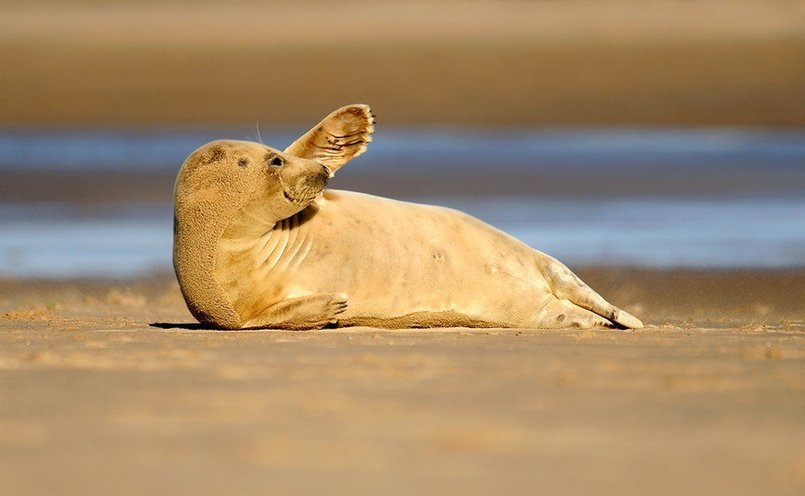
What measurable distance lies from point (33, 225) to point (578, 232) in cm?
519

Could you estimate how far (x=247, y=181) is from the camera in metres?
7.64

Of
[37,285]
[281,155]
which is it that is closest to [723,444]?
[281,155]

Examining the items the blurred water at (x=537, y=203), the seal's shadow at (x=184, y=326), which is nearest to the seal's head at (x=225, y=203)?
the seal's shadow at (x=184, y=326)

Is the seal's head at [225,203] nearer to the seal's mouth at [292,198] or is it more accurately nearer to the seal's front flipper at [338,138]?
the seal's mouth at [292,198]

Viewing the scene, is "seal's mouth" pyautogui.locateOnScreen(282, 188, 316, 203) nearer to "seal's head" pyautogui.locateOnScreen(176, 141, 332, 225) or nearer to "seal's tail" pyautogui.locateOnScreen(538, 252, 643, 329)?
"seal's head" pyautogui.locateOnScreen(176, 141, 332, 225)

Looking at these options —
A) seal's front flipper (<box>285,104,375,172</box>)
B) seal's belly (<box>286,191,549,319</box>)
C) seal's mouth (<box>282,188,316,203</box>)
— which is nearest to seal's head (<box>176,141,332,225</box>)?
seal's mouth (<box>282,188,316,203</box>)

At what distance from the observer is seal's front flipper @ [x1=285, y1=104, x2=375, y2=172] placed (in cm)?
835

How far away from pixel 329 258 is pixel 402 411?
2.96 m

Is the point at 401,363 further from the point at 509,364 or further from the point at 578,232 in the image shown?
the point at 578,232

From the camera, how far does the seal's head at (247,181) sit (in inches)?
299

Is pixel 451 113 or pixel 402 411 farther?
pixel 451 113

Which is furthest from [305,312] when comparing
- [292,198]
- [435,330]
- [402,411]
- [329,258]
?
[402,411]

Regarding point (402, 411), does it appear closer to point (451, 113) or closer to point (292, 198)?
point (292, 198)

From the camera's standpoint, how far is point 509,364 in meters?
6.06
